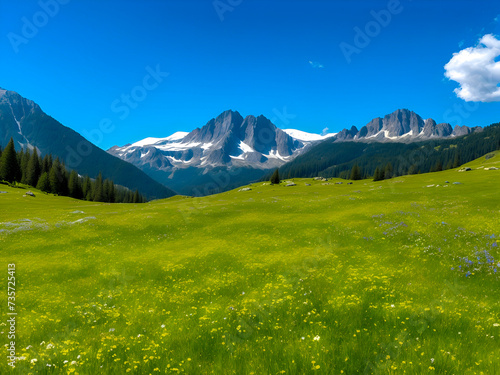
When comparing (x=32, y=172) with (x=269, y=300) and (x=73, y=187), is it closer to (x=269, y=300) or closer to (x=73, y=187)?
(x=73, y=187)

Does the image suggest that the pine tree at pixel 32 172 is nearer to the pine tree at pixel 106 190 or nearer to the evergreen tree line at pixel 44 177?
the evergreen tree line at pixel 44 177

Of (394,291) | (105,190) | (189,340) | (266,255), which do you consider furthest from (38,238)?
(105,190)

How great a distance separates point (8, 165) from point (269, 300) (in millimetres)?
153276

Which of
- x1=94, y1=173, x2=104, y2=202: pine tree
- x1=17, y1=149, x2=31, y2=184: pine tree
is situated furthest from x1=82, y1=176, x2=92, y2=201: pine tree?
x1=17, y1=149, x2=31, y2=184: pine tree

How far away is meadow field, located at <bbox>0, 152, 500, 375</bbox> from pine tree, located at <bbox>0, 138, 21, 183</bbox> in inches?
4614

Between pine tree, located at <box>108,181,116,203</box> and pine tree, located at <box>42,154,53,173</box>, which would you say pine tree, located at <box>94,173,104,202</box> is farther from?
pine tree, located at <box>42,154,53,173</box>

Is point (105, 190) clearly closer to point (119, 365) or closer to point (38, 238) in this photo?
point (38, 238)

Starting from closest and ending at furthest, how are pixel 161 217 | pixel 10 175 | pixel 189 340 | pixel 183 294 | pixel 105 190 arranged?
pixel 189 340, pixel 183 294, pixel 161 217, pixel 10 175, pixel 105 190

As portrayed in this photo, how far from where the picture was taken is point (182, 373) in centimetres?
930

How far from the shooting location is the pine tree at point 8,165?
114m

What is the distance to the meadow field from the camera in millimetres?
9742

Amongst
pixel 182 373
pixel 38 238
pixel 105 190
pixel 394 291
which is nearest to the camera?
pixel 182 373

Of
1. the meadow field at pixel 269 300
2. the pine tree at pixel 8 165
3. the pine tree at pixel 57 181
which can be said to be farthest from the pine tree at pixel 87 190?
the meadow field at pixel 269 300

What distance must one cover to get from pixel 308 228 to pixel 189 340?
25276mm
